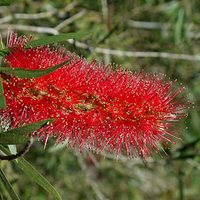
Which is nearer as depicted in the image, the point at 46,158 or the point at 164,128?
the point at 164,128

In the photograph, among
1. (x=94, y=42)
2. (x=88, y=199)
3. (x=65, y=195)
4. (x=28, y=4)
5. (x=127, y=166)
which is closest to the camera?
(x=94, y=42)

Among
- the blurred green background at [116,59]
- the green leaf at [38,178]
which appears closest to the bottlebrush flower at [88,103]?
the green leaf at [38,178]

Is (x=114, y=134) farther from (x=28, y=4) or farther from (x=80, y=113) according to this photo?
(x=28, y=4)

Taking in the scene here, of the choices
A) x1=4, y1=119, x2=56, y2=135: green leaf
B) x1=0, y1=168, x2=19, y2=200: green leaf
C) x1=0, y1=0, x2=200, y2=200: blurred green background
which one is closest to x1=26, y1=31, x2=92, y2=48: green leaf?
x1=4, y1=119, x2=56, y2=135: green leaf

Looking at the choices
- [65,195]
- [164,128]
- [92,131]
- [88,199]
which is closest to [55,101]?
[92,131]

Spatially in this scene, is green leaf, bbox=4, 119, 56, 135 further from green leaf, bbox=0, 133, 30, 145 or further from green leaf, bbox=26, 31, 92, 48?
green leaf, bbox=26, 31, 92, 48

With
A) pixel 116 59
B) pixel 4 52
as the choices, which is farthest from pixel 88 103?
pixel 116 59

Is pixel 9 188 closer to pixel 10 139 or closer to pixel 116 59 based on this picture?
pixel 10 139
